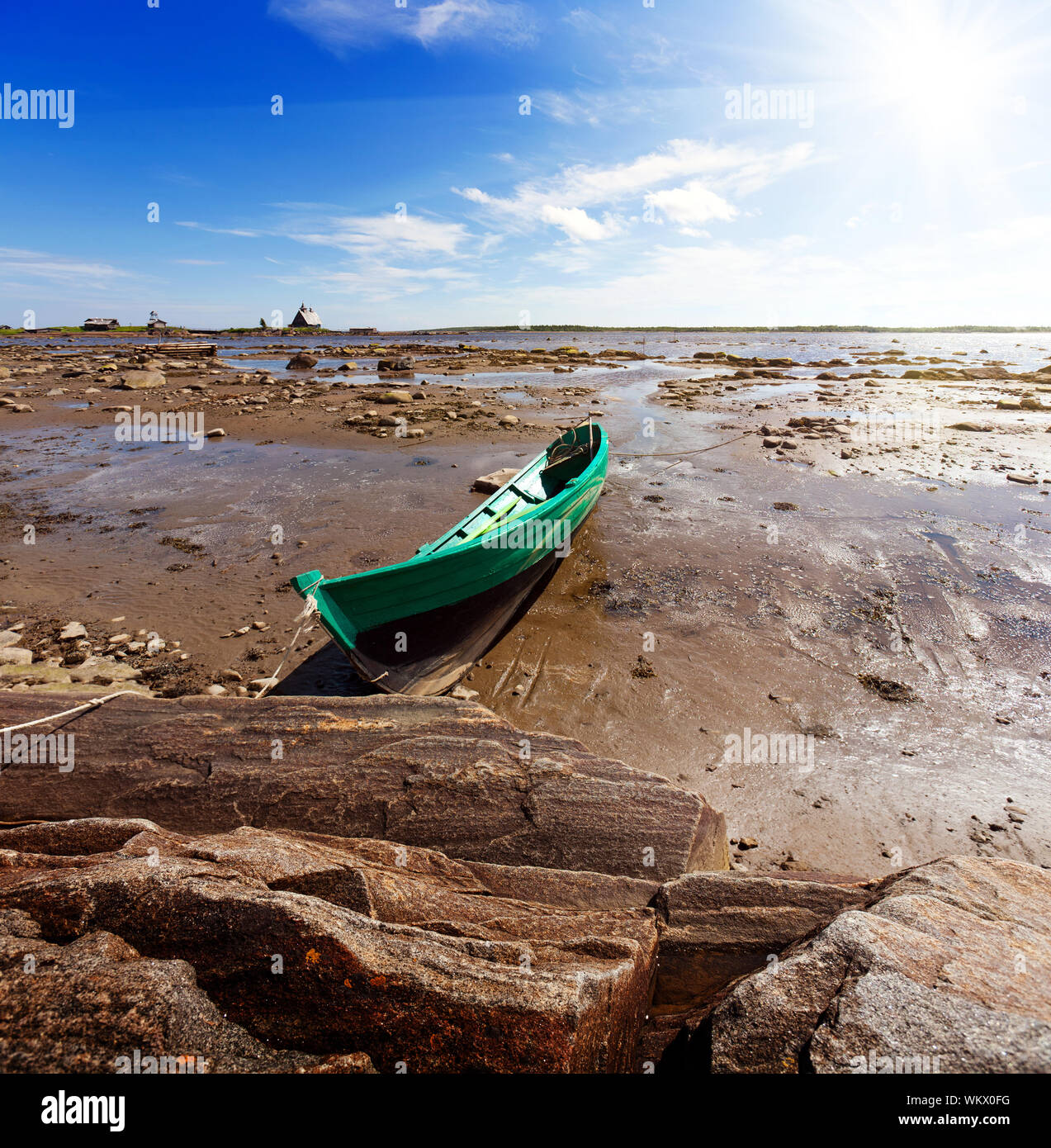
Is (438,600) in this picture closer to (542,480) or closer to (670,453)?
(542,480)

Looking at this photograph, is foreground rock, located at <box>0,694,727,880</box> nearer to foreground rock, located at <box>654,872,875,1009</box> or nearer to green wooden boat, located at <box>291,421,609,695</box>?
foreground rock, located at <box>654,872,875,1009</box>

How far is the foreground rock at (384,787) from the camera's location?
368 centimetres

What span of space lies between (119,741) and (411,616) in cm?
297

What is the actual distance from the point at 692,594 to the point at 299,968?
26.2 ft

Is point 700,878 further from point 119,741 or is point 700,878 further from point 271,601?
point 271,601

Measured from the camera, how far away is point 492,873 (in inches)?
135

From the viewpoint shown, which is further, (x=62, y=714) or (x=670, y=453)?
(x=670, y=453)

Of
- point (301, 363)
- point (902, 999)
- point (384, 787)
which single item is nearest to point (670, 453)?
point (384, 787)

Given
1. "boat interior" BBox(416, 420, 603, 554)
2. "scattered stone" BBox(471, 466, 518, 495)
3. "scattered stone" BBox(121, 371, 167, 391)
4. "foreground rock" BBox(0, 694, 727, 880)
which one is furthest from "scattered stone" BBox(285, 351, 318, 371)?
"foreground rock" BBox(0, 694, 727, 880)

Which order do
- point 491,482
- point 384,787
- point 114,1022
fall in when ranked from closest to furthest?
point 114,1022
point 384,787
point 491,482

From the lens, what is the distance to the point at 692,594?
357 inches

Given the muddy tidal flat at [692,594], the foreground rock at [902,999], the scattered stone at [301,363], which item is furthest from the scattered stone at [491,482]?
the scattered stone at [301,363]

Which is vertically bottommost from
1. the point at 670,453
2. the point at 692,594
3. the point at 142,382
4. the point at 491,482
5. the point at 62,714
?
the point at 62,714
